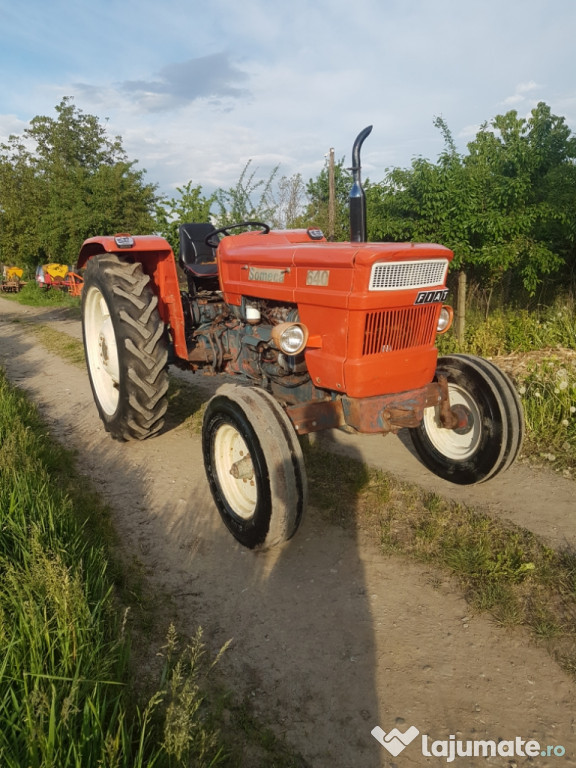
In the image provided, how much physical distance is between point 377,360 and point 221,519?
1.34m

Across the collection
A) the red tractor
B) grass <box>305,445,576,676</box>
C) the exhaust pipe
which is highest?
the exhaust pipe

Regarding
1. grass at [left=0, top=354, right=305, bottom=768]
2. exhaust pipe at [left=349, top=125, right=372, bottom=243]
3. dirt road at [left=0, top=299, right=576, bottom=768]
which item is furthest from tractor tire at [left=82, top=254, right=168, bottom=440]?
exhaust pipe at [left=349, top=125, right=372, bottom=243]

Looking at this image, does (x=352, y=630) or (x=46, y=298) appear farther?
(x=46, y=298)

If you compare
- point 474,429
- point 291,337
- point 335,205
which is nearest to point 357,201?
point 291,337

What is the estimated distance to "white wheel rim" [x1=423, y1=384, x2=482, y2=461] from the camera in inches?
134

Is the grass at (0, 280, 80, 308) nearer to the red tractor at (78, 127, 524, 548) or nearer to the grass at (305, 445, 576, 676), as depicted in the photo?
the red tractor at (78, 127, 524, 548)

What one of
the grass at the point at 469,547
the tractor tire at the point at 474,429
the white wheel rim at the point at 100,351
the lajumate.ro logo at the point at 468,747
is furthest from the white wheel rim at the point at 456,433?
the white wheel rim at the point at 100,351

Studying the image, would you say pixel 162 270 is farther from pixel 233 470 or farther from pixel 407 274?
pixel 407 274

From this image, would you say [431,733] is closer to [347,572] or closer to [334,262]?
[347,572]

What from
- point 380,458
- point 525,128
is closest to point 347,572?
point 380,458

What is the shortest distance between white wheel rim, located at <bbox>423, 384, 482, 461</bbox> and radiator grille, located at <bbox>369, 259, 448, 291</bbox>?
84 centimetres

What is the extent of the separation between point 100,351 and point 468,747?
13.4ft

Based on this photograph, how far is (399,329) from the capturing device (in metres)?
2.86

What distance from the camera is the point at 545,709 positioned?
193 cm
